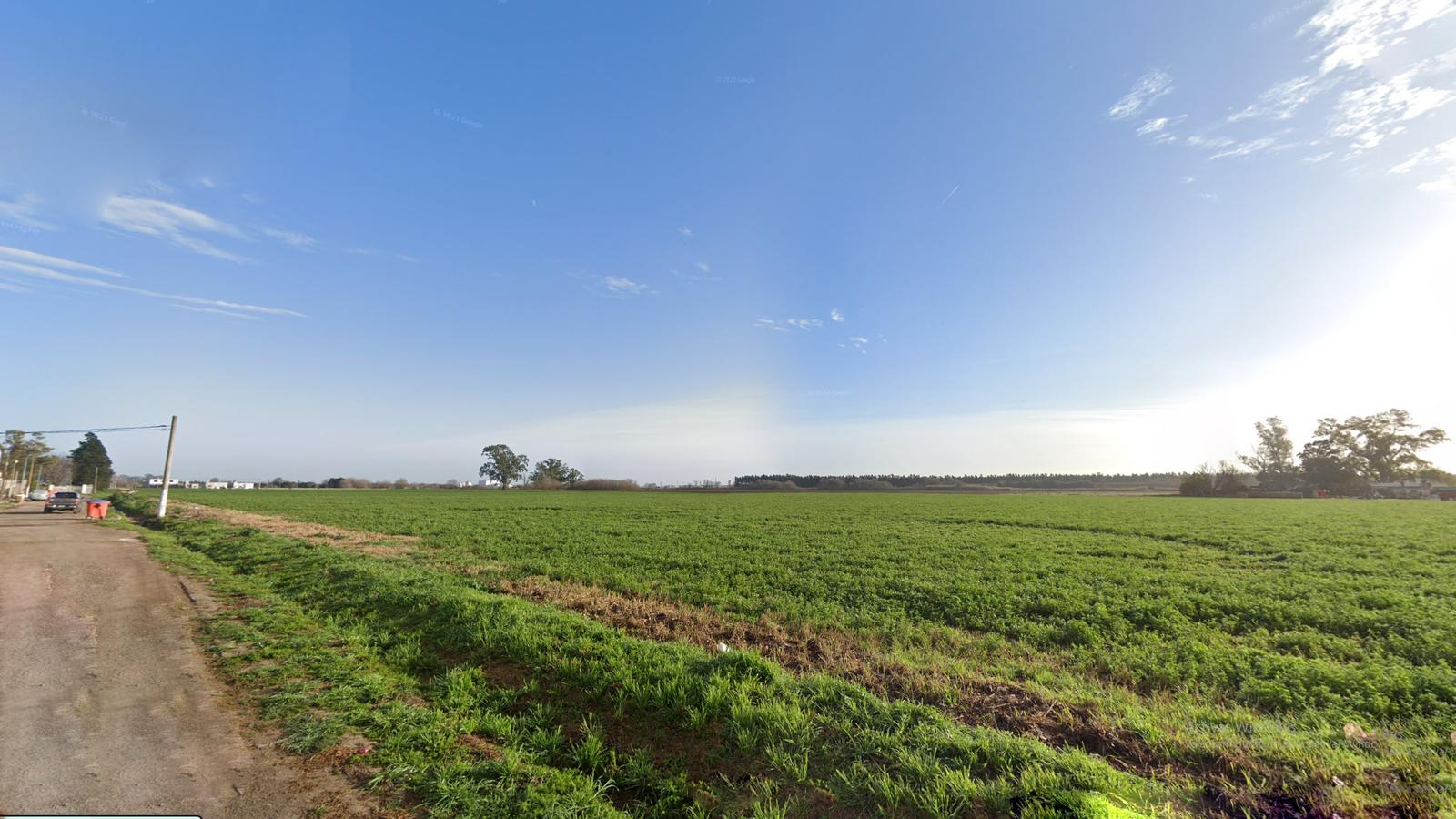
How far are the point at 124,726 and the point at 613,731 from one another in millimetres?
4870

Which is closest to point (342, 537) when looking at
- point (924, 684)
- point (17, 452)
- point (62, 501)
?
point (924, 684)

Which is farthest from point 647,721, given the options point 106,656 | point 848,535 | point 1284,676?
point 848,535

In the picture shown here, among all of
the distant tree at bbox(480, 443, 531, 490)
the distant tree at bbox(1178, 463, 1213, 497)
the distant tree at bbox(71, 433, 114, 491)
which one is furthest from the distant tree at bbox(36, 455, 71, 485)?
the distant tree at bbox(1178, 463, 1213, 497)

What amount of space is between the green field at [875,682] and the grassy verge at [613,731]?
0.10 ft

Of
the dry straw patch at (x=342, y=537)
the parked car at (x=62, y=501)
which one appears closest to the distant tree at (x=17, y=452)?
the parked car at (x=62, y=501)

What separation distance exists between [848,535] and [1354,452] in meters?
156

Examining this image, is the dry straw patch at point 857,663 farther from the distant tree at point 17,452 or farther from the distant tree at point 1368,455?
the distant tree at point 1368,455

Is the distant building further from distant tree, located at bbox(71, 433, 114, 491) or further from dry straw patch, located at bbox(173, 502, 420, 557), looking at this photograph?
distant tree, located at bbox(71, 433, 114, 491)

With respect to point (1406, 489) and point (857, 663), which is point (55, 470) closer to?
point (857, 663)

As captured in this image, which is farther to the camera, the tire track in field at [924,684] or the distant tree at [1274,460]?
the distant tree at [1274,460]

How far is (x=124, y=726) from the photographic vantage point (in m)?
5.39

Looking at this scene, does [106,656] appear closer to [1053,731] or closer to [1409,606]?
[1053,731]

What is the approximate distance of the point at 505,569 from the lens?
50.4 ft

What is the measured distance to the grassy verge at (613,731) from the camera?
4281mm
